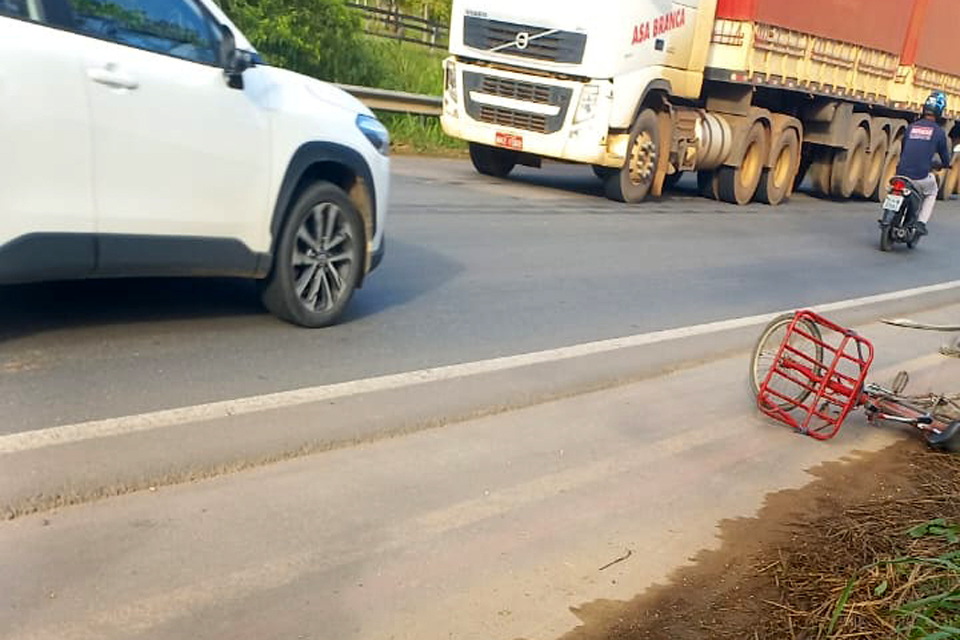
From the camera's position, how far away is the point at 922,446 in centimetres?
595

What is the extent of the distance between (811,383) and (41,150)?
4021 millimetres

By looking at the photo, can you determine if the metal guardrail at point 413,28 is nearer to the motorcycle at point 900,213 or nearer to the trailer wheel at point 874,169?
the trailer wheel at point 874,169

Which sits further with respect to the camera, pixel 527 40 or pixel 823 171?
pixel 823 171

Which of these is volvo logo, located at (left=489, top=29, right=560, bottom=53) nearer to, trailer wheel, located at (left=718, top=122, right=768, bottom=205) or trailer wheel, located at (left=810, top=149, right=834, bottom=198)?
trailer wheel, located at (left=718, top=122, right=768, bottom=205)

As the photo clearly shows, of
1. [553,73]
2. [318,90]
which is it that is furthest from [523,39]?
[318,90]

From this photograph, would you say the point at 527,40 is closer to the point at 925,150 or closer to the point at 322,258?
the point at 925,150

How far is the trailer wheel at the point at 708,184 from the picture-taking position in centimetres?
1844

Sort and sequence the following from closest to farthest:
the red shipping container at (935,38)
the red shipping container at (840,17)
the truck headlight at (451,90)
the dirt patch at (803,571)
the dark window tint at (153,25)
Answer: the dirt patch at (803,571)
the dark window tint at (153,25)
the truck headlight at (451,90)
the red shipping container at (840,17)
the red shipping container at (935,38)

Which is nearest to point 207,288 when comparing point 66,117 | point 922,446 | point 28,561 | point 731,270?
point 66,117

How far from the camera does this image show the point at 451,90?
49.4 feet

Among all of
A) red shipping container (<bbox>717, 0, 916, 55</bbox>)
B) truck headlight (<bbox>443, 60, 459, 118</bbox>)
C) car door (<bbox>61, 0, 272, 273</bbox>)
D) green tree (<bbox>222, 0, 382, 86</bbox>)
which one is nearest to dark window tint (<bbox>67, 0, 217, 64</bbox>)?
car door (<bbox>61, 0, 272, 273</bbox>)

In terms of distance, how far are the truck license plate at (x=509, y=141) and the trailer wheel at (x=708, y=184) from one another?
498 centimetres

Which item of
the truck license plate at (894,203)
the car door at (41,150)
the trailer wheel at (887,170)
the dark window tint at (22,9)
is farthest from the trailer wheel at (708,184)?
the dark window tint at (22,9)

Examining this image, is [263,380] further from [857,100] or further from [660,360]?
[857,100]
